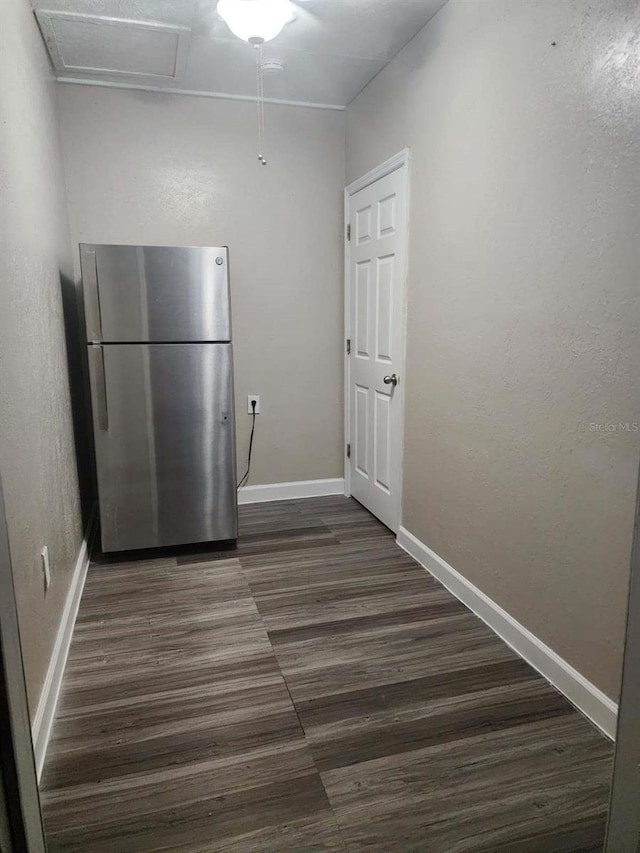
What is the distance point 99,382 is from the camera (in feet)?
8.73

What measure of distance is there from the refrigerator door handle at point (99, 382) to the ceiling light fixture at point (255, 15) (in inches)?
59.4

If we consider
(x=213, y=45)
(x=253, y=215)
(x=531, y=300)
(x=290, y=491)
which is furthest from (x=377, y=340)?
(x=213, y=45)

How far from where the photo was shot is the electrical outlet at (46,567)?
174 cm

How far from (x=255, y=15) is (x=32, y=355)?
5.32 feet

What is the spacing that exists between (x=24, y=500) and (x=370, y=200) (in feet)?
8.21

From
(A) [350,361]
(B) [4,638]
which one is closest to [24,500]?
(B) [4,638]

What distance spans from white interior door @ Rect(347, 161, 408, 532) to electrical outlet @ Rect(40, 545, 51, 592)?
1.78 m

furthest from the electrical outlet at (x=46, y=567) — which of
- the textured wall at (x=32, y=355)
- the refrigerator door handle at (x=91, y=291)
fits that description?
the refrigerator door handle at (x=91, y=291)

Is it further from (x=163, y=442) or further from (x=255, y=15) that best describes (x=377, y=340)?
(x=255, y=15)

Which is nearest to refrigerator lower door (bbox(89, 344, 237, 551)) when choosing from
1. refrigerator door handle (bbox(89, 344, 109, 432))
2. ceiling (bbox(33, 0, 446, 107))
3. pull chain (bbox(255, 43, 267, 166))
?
refrigerator door handle (bbox(89, 344, 109, 432))

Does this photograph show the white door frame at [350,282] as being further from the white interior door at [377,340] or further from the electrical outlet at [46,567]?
the electrical outlet at [46,567]

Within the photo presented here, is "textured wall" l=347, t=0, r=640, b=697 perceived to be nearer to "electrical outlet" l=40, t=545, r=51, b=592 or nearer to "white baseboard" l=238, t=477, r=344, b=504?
"white baseboard" l=238, t=477, r=344, b=504

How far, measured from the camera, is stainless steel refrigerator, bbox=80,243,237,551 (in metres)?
2.61

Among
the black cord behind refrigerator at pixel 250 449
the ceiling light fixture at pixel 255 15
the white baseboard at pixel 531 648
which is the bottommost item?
the white baseboard at pixel 531 648
